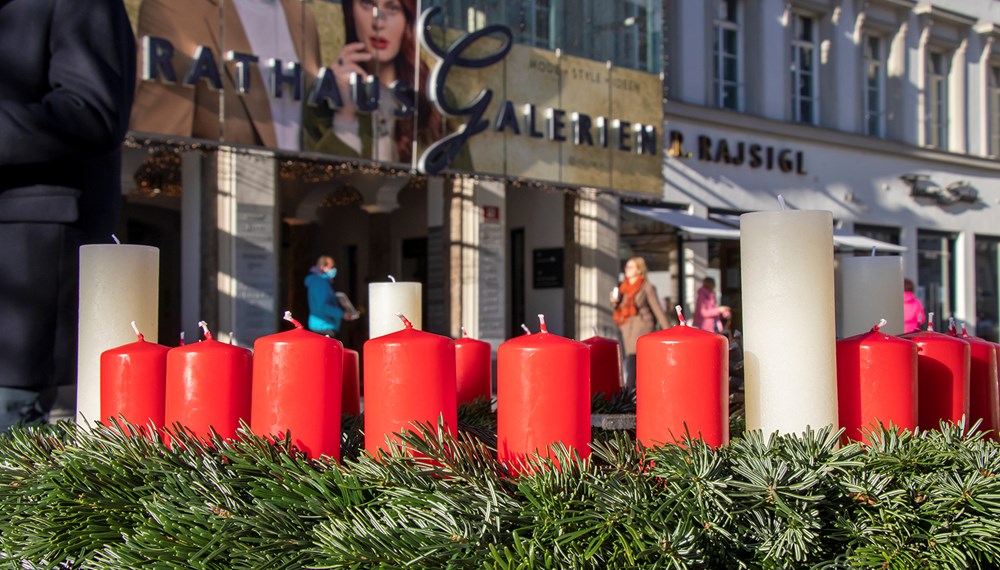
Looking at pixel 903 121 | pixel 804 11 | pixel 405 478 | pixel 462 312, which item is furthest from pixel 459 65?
pixel 405 478

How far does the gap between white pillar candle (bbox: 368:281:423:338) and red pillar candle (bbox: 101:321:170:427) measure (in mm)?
439

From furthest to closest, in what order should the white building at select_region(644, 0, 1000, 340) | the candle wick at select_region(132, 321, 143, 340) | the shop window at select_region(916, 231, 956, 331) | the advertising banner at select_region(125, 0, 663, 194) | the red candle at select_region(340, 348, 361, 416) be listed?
the shop window at select_region(916, 231, 956, 331)
the white building at select_region(644, 0, 1000, 340)
the advertising banner at select_region(125, 0, 663, 194)
the red candle at select_region(340, 348, 361, 416)
the candle wick at select_region(132, 321, 143, 340)

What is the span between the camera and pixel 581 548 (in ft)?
3.25

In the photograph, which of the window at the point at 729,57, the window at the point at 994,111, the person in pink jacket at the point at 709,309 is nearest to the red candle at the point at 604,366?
the person in pink jacket at the point at 709,309

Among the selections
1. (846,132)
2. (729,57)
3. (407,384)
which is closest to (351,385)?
(407,384)

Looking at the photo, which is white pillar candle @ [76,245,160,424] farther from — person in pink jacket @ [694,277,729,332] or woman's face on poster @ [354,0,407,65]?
person in pink jacket @ [694,277,729,332]

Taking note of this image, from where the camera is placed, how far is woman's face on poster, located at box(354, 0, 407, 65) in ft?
39.6

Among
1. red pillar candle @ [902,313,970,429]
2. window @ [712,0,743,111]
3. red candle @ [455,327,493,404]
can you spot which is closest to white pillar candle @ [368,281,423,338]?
red candle @ [455,327,493,404]

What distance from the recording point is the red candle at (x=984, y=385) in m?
1.58

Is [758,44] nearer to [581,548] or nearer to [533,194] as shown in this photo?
[533,194]

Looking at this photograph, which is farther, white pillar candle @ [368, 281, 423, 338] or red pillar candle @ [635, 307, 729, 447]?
white pillar candle @ [368, 281, 423, 338]

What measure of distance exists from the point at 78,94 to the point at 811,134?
17.8 meters

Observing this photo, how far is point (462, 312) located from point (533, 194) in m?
2.93

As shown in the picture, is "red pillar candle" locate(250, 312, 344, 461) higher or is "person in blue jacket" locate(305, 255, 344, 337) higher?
"person in blue jacket" locate(305, 255, 344, 337)
